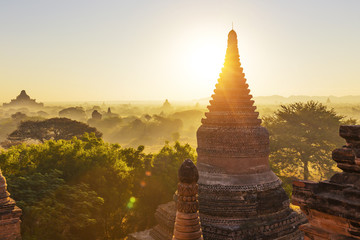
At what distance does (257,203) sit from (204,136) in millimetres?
3922

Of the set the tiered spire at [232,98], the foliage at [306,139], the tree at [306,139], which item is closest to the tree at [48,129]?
the tree at [306,139]

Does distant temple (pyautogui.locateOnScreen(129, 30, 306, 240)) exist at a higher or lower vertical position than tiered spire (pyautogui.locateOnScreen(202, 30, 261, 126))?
lower

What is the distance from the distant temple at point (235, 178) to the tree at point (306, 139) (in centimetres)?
2034

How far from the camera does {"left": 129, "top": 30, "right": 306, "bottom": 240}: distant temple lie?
12781mm

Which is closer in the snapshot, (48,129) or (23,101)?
(48,129)

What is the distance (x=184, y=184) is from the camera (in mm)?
7195

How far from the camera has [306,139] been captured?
115 ft

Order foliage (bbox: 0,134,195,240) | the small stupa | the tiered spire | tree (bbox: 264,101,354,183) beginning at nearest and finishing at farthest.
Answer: the small stupa
foliage (bbox: 0,134,195,240)
the tiered spire
tree (bbox: 264,101,354,183)

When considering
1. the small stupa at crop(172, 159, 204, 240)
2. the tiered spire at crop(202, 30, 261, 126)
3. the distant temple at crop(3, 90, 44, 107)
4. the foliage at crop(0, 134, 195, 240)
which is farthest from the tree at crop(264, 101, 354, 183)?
the distant temple at crop(3, 90, 44, 107)

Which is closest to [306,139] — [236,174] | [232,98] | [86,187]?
[232,98]

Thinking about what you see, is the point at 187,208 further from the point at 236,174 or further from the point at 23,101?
the point at 23,101

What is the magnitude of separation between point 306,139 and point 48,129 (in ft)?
106

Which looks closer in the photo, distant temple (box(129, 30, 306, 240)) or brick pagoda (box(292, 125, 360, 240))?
brick pagoda (box(292, 125, 360, 240))

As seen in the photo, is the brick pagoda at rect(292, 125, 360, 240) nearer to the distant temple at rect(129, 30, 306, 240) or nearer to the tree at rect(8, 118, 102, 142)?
the distant temple at rect(129, 30, 306, 240)
